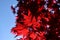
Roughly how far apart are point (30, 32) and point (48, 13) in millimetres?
971

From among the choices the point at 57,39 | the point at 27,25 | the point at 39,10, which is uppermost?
the point at 39,10

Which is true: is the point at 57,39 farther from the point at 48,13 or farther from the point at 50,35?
the point at 48,13

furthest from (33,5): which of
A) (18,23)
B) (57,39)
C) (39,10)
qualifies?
(57,39)

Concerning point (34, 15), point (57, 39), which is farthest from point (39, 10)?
point (57, 39)

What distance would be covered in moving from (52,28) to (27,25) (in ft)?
2.97

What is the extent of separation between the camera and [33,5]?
6621 mm

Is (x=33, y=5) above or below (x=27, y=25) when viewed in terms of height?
above

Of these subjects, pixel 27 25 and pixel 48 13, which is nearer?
pixel 27 25

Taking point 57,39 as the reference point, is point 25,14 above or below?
above

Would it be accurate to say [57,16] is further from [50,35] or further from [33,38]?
[33,38]

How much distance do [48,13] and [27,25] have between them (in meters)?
0.94

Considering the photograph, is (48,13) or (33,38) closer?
(33,38)

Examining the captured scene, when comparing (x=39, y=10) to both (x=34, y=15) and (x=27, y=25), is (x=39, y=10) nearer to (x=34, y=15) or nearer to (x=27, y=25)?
(x=34, y=15)

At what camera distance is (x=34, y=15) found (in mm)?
6312
